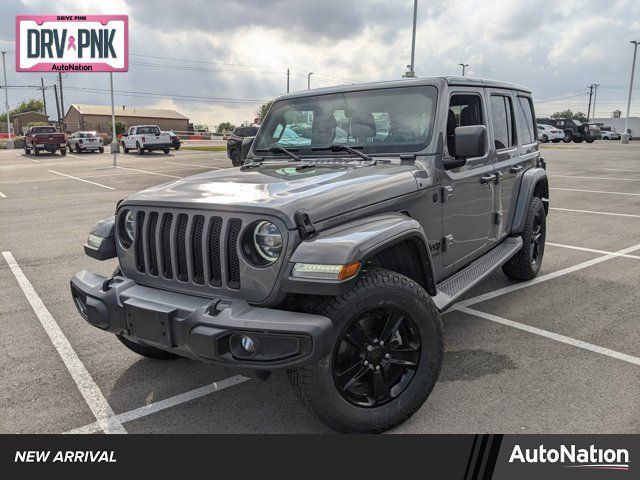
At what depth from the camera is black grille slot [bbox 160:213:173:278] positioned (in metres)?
2.97

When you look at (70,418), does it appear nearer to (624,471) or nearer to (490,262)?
(624,471)

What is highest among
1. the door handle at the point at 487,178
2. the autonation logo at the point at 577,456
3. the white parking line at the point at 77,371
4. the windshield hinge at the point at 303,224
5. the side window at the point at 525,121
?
the side window at the point at 525,121

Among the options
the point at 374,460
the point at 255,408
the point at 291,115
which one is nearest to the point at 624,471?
the point at 374,460

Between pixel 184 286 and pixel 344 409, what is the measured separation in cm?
108

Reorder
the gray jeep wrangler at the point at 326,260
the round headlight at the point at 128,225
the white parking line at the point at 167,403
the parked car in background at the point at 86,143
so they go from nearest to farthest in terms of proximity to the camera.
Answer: the gray jeep wrangler at the point at 326,260
the white parking line at the point at 167,403
the round headlight at the point at 128,225
the parked car in background at the point at 86,143

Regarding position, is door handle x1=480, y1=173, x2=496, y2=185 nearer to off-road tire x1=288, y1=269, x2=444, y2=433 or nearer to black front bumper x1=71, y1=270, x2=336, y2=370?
off-road tire x1=288, y1=269, x2=444, y2=433

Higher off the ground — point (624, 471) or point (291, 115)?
point (291, 115)

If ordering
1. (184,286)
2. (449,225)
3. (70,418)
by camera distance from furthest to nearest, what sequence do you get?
1. (449,225)
2. (70,418)
3. (184,286)

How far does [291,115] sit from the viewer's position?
14.5 feet

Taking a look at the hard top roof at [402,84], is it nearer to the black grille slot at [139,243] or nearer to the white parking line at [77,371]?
the black grille slot at [139,243]

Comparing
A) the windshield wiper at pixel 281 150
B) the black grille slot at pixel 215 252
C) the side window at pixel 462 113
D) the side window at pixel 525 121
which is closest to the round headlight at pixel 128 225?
the black grille slot at pixel 215 252

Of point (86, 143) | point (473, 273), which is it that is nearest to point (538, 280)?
point (473, 273)

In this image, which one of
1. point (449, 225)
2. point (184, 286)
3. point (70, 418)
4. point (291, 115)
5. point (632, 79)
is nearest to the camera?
point (184, 286)

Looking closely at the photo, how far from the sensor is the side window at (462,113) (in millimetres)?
3857
